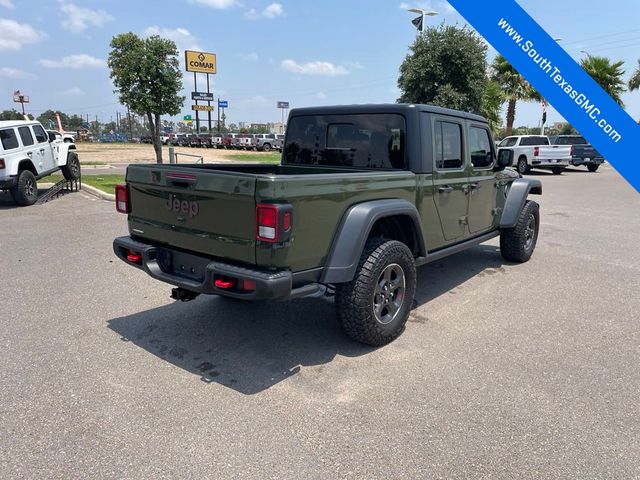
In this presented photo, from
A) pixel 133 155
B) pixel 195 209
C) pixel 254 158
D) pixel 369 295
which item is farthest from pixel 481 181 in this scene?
pixel 133 155

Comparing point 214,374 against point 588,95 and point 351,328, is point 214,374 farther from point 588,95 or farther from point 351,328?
point 588,95

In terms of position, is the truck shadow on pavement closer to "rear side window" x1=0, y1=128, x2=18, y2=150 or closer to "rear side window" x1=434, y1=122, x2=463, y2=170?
"rear side window" x1=434, y1=122, x2=463, y2=170

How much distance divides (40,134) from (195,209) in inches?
428

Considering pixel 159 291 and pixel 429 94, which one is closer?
pixel 159 291

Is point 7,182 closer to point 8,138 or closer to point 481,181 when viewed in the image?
point 8,138

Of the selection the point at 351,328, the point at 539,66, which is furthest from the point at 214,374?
the point at 539,66

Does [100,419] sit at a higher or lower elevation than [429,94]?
lower

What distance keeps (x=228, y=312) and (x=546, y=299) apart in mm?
3410

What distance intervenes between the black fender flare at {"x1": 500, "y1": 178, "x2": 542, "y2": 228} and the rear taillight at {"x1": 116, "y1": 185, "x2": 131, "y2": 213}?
440 centimetres

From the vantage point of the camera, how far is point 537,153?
21.5 meters

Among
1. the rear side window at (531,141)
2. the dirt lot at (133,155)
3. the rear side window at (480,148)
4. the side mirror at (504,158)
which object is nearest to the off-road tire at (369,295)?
the rear side window at (480,148)

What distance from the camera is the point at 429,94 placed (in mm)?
17453

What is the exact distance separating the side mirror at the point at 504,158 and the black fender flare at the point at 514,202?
679 millimetres

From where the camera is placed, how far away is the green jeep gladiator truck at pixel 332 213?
307 cm
